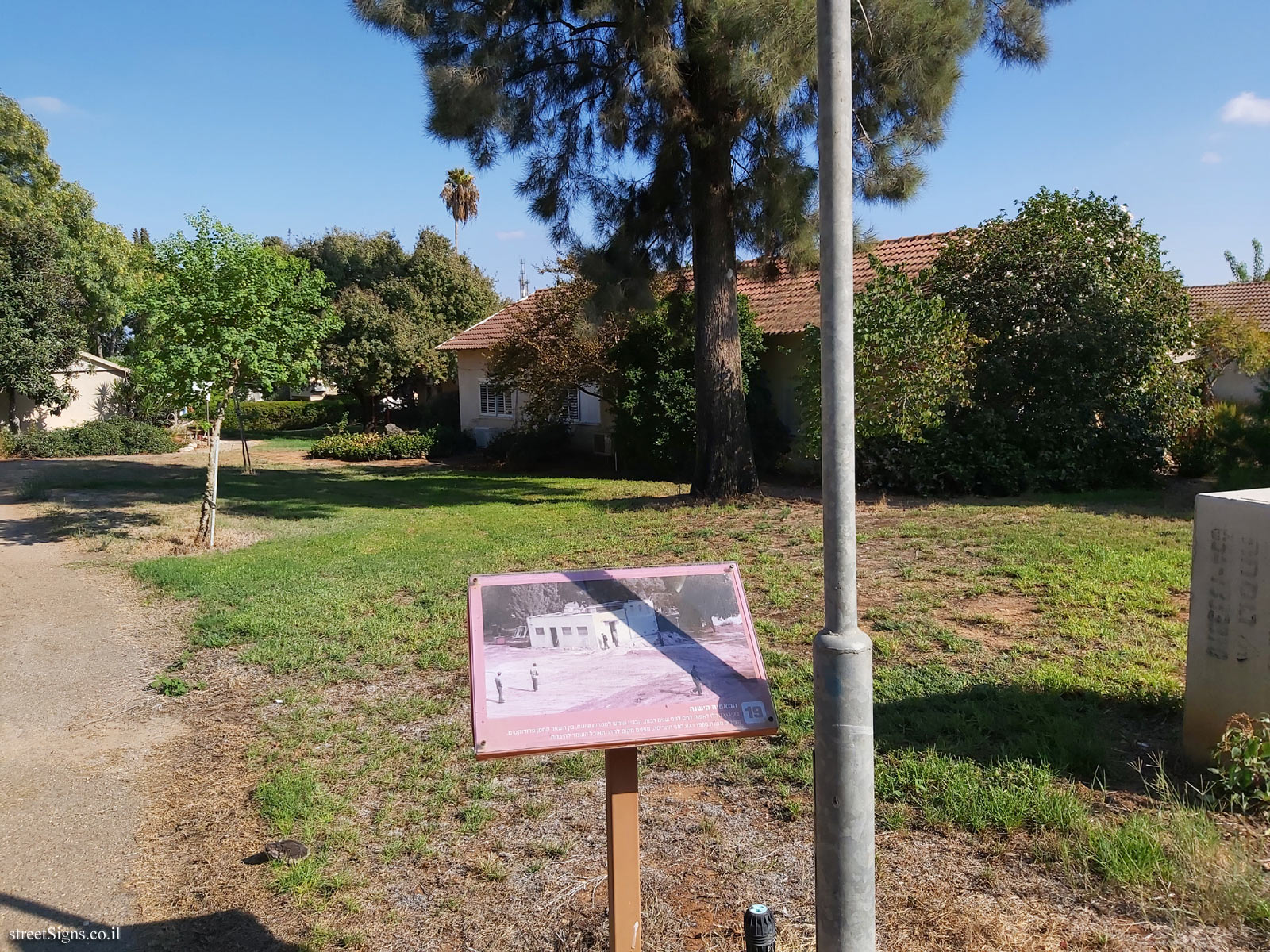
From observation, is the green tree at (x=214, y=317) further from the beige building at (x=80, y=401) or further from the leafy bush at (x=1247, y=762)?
the beige building at (x=80, y=401)

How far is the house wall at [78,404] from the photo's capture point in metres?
29.8

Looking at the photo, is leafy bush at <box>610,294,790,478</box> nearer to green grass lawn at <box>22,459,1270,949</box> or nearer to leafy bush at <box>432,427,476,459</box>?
green grass lawn at <box>22,459,1270,949</box>

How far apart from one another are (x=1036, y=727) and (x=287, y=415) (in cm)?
4185

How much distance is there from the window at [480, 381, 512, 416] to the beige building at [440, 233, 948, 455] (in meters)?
0.02

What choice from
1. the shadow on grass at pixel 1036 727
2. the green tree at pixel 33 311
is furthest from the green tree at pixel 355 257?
the shadow on grass at pixel 1036 727

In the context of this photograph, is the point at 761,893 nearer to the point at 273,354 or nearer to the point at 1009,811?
the point at 1009,811

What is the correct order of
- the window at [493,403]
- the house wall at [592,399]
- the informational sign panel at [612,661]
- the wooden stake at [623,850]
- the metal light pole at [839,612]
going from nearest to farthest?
the metal light pole at [839,612]
the informational sign panel at [612,661]
the wooden stake at [623,850]
the house wall at [592,399]
the window at [493,403]

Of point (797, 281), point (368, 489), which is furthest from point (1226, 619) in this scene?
point (797, 281)

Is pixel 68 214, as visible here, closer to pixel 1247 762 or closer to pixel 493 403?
pixel 493 403

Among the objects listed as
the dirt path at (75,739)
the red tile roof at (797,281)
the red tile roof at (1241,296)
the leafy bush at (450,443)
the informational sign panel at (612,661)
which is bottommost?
the dirt path at (75,739)

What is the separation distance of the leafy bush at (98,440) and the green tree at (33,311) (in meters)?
1.54

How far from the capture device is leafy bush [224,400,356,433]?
41469 millimetres

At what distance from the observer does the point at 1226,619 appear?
4125 mm

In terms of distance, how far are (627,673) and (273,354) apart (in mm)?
9817
